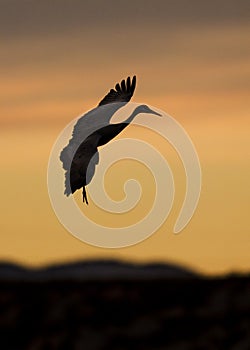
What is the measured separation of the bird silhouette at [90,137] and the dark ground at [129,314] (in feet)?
6.98

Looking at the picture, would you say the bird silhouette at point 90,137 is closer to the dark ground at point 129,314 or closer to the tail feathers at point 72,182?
the tail feathers at point 72,182

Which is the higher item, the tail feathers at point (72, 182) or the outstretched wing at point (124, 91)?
the outstretched wing at point (124, 91)

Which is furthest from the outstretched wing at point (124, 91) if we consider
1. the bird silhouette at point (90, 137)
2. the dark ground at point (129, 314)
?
the dark ground at point (129, 314)

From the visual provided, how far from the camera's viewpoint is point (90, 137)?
47.3 metres

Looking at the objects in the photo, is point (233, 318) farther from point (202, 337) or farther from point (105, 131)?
point (105, 131)

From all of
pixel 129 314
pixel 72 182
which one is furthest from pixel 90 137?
pixel 129 314

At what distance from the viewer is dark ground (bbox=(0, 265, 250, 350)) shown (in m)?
44.5

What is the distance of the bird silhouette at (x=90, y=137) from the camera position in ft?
154

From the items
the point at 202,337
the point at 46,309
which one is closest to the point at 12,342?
the point at 46,309

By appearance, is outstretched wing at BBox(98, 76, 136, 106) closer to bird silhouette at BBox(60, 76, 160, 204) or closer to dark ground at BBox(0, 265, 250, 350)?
bird silhouette at BBox(60, 76, 160, 204)

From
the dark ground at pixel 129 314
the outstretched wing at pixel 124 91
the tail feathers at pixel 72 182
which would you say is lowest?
the dark ground at pixel 129 314

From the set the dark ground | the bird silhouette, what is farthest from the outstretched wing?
the dark ground

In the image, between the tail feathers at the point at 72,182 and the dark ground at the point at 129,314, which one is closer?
the dark ground at the point at 129,314

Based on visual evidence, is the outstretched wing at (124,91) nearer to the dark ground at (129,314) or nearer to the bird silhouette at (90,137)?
the bird silhouette at (90,137)
